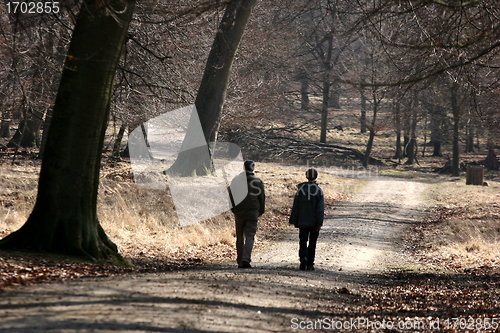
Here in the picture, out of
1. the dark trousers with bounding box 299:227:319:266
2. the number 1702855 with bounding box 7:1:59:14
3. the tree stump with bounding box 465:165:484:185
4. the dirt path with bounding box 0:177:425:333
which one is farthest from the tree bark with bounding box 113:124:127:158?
the tree stump with bounding box 465:165:484:185

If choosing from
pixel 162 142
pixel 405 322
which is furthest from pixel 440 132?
pixel 405 322

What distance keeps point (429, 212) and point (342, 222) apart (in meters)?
5.17

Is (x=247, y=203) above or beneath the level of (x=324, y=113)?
beneath

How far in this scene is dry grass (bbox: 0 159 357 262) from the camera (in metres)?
9.55

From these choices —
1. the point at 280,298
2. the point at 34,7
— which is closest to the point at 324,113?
the point at 34,7

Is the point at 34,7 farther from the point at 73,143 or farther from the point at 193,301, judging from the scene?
the point at 193,301

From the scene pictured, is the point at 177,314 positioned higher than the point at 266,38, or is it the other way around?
the point at 266,38

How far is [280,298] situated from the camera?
546 centimetres

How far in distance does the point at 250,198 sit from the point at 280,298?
9.13 ft

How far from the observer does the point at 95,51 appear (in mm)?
6285

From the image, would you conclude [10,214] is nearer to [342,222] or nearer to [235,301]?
[235,301]

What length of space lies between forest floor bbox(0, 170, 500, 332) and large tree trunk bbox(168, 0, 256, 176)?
5737 millimetres

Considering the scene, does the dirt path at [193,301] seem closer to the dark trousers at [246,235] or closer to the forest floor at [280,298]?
the forest floor at [280,298]

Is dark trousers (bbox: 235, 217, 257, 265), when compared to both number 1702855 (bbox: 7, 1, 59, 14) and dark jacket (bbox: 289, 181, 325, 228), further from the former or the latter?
number 1702855 (bbox: 7, 1, 59, 14)
